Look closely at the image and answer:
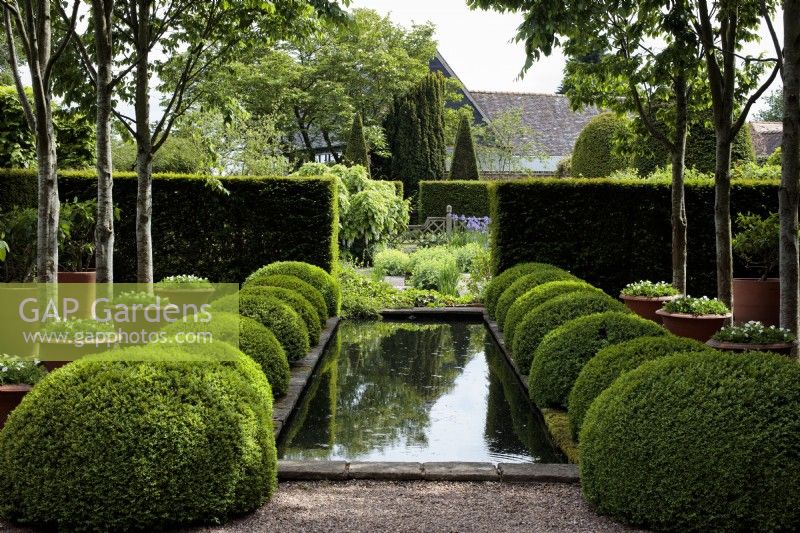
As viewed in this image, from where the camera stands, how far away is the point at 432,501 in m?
4.34

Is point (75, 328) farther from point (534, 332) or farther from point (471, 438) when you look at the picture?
point (534, 332)

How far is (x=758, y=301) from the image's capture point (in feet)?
33.8

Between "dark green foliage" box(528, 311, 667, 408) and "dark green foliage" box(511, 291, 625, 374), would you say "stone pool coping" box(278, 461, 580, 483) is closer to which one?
"dark green foliage" box(528, 311, 667, 408)

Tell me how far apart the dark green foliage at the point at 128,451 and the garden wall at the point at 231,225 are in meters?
9.50

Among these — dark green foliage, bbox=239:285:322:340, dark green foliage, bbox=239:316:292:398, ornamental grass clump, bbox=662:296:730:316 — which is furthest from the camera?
dark green foliage, bbox=239:285:322:340

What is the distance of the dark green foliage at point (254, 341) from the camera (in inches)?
228

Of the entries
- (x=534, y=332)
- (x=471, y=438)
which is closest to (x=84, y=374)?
(x=471, y=438)

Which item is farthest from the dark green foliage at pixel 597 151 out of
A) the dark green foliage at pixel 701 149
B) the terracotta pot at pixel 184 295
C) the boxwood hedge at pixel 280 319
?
the boxwood hedge at pixel 280 319

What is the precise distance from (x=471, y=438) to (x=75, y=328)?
281 centimetres

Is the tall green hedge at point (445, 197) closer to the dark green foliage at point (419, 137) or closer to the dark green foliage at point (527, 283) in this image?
the dark green foliage at point (419, 137)

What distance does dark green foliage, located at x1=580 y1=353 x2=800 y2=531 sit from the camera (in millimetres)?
3611

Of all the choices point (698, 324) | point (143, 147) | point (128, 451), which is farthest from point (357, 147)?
point (128, 451)

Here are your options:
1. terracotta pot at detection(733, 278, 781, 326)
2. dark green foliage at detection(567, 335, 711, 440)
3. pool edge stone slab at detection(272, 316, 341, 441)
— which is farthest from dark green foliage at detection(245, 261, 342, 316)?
dark green foliage at detection(567, 335, 711, 440)

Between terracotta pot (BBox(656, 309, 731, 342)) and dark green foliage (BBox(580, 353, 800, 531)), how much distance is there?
154 inches
